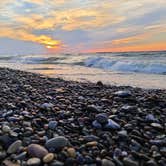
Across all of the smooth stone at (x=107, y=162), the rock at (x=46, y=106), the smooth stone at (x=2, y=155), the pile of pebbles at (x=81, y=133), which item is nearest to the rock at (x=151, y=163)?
the pile of pebbles at (x=81, y=133)

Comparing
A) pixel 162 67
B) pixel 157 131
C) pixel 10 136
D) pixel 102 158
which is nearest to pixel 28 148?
pixel 10 136

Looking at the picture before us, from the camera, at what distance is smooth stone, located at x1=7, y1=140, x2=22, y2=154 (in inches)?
132

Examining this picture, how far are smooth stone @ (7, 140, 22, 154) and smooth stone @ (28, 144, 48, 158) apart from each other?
0.15 m

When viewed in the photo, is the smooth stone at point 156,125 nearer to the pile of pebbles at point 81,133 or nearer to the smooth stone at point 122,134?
the pile of pebbles at point 81,133

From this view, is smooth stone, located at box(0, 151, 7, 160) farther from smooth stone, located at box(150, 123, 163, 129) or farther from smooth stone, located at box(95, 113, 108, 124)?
smooth stone, located at box(150, 123, 163, 129)

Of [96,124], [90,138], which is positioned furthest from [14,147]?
[96,124]

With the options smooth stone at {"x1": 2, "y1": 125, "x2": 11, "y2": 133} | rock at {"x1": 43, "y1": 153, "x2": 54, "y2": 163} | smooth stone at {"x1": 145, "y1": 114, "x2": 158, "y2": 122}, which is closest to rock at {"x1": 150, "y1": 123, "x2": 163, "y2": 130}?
smooth stone at {"x1": 145, "y1": 114, "x2": 158, "y2": 122}

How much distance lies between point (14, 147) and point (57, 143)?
0.48m

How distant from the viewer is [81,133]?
3.96m

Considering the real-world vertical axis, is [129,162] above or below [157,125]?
below

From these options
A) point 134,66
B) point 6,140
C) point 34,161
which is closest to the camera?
point 34,161

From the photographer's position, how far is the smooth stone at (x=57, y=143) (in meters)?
3.42

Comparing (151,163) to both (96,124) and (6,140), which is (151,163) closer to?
(96,124)

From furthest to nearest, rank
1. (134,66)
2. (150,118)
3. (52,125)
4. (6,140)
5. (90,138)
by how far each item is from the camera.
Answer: (134,66), (150,118), (52,125), (90,138), (6,140)
